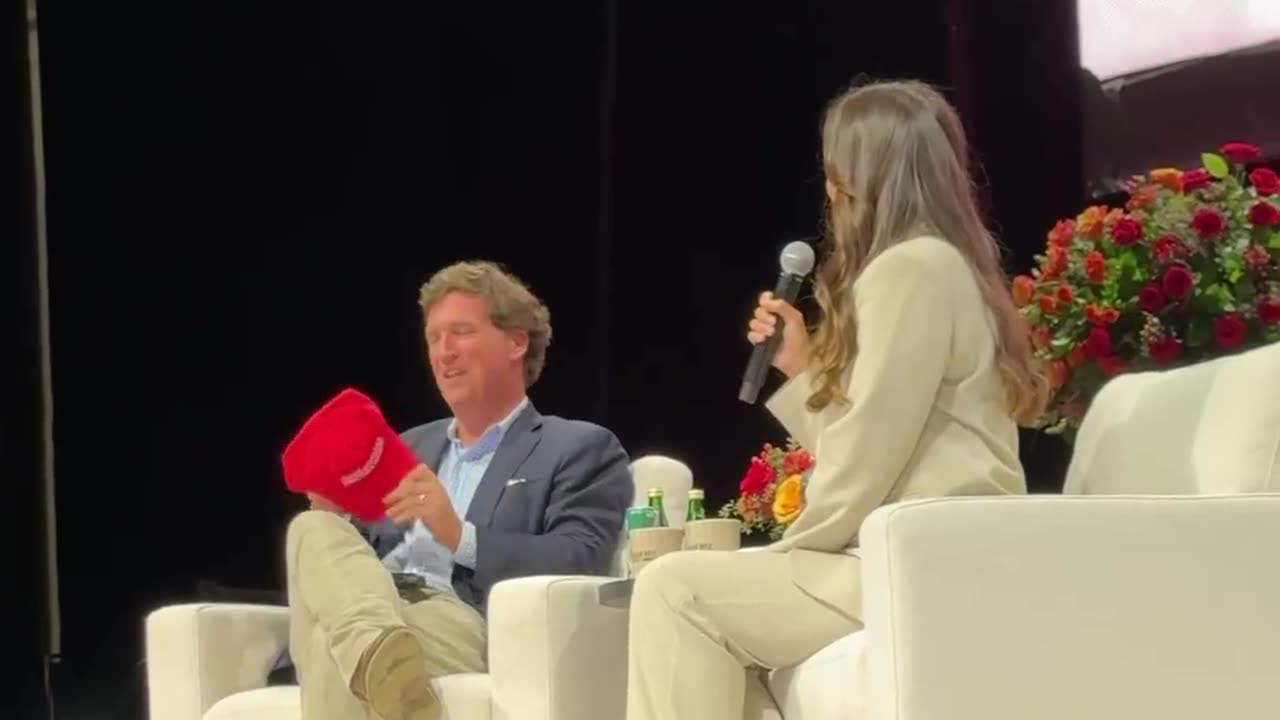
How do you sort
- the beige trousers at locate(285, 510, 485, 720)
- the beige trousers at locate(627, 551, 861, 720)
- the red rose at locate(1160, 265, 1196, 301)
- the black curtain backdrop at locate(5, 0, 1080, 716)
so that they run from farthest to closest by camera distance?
1. the black curtain backdrop at locate(5, 0, 1080, 716)
2. the red rose at locate(1160, 265, 1196, 301)
3. the beige trousers at locate(285, 510, 485, 720)
4. the beige trousers at locate(627, 551, 861, 720)

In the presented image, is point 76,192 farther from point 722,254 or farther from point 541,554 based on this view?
point 541,554

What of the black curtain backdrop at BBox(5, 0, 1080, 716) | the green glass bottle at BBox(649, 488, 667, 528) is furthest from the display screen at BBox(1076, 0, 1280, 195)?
the green glass bottle at BBox(649, 488, 667, 528)

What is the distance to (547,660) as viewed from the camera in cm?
204

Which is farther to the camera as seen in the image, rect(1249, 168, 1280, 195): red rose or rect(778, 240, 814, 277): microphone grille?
rect(1249, 168, 1280, 195): red rose

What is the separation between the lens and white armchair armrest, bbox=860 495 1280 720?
4.81ft

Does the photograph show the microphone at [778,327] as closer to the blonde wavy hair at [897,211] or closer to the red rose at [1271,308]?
the blonde wavy hair at [897,211]

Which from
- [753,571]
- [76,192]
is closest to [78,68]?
[76,192]

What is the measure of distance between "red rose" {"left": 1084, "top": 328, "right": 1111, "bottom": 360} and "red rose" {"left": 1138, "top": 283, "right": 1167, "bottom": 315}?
0.23 feet

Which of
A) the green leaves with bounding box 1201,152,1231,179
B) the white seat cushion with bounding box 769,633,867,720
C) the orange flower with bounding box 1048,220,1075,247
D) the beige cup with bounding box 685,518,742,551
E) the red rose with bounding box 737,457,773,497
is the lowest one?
the red rose with bounding box 737,457,773,497

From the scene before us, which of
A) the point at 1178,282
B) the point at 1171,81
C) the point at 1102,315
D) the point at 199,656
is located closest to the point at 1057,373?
the point at 1102,315

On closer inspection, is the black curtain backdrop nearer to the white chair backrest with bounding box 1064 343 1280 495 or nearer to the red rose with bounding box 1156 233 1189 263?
the red rose with bounding box 1156 233 1189 263

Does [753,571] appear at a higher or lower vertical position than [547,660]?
higher

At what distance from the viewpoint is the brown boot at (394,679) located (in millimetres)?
2098

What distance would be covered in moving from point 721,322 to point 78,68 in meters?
1.63
